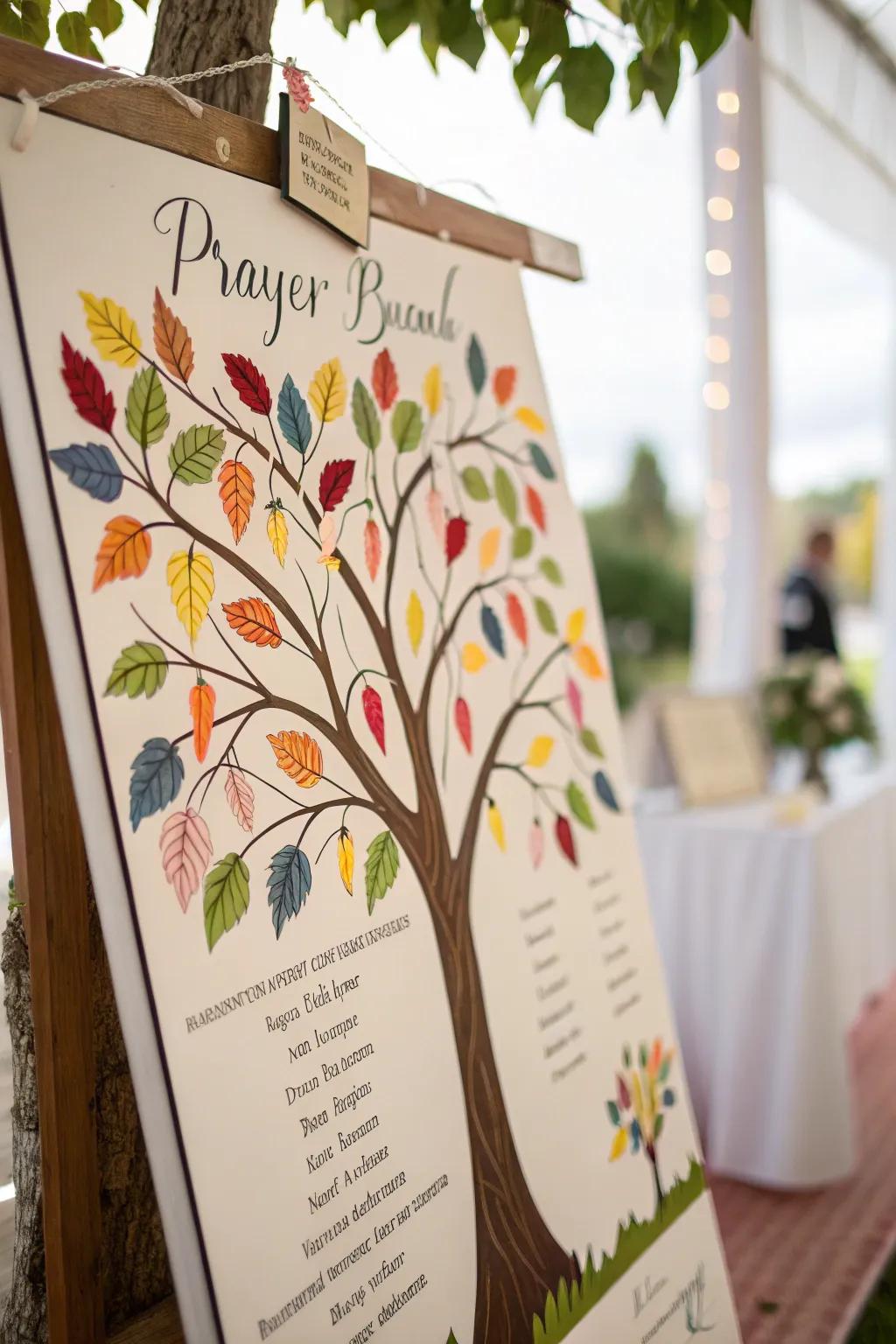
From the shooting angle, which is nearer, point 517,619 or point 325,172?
point 325,172

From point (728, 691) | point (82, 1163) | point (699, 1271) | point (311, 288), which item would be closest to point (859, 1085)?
point (728, 691)

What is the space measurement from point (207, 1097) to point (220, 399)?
0.55 m

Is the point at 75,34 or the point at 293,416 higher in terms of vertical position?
the point at 75,34

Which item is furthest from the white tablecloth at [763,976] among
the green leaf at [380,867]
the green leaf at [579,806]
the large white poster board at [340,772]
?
the green leaf at [380,867]

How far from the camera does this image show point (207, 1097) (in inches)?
29.9

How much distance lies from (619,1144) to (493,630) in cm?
58

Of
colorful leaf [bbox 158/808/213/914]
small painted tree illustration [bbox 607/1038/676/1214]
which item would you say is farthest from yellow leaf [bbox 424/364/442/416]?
small painted tree illustration [bbox 607/1038/676/1214]

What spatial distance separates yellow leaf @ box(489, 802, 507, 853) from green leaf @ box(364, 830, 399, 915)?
0.16 metres

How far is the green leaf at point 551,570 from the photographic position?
1256 millimetres

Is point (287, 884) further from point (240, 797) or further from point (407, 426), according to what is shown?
point (407, 426)

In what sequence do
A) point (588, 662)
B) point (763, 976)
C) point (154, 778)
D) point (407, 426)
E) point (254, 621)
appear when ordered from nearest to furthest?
point (154, 778) < point (254, 621) < point (407, 426) < point (588, 662) < point (763, 976)

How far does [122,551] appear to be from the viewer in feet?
2.57

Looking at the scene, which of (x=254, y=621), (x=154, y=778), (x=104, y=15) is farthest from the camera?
(x=104, y=15)

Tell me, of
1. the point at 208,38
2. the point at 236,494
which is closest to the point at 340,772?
the point at 236,494
